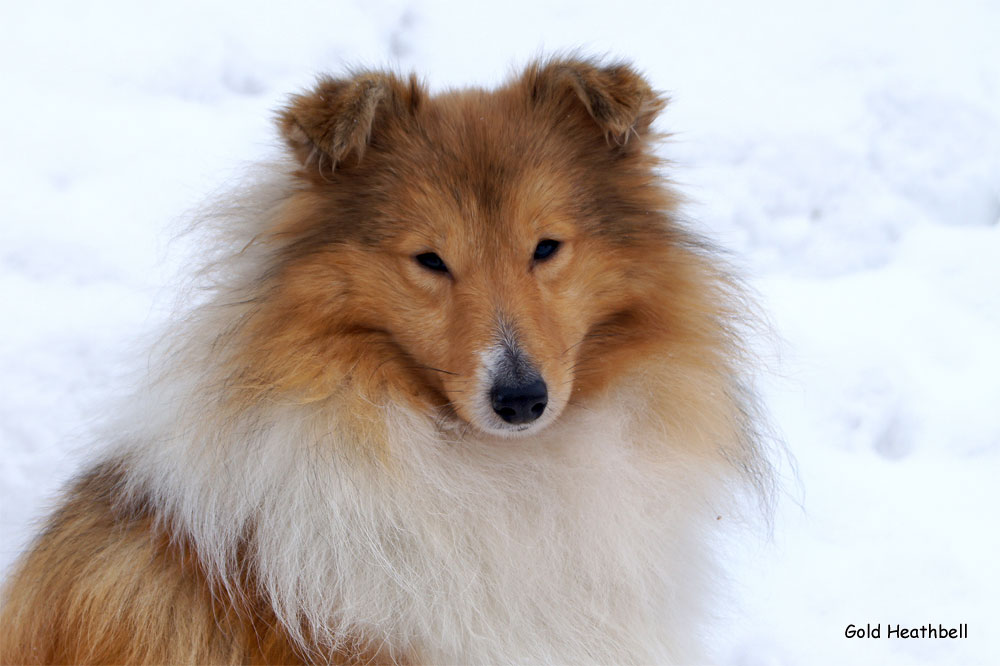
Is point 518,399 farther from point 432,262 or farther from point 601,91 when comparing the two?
point 601,91

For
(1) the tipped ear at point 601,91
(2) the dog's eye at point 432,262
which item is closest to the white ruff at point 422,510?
(2) the dog's eye at point 432,262

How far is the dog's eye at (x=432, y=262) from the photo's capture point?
2660mm

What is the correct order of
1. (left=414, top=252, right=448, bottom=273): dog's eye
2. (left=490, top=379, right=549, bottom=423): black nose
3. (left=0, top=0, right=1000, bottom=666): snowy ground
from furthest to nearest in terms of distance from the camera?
(left=0, top=0, right=1000, bottom=666): snowy ground < (left=414, top=252, right=448, bottom=273): dog's eye < (left=490, top=379, right=549, bottom=423): black nose

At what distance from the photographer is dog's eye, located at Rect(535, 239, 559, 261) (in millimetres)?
2689

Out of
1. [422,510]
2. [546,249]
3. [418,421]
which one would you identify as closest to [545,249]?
[546,249]

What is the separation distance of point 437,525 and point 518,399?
0.41 meters

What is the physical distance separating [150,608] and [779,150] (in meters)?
4.16

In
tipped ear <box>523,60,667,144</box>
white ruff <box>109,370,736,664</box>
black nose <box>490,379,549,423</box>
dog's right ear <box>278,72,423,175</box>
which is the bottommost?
white ruff <box>109,370,736,664</box>

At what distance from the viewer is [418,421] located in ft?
8.77

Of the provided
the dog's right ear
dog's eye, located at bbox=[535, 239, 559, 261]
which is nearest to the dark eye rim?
dog's eye, located at bbox=[535, 239, 559, 261]

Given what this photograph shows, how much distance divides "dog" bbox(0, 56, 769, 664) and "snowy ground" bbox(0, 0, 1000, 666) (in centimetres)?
75

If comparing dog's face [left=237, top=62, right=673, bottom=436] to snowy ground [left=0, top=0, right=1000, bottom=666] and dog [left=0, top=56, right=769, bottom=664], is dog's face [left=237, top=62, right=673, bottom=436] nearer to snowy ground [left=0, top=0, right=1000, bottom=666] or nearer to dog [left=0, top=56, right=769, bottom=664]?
dog [left=0, top=56, right=769, bottom=664]

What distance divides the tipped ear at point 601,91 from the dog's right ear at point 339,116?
1.29 feet

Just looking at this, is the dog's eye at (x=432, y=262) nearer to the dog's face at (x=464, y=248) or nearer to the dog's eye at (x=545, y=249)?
the dog's face at (x=464, y=248)
